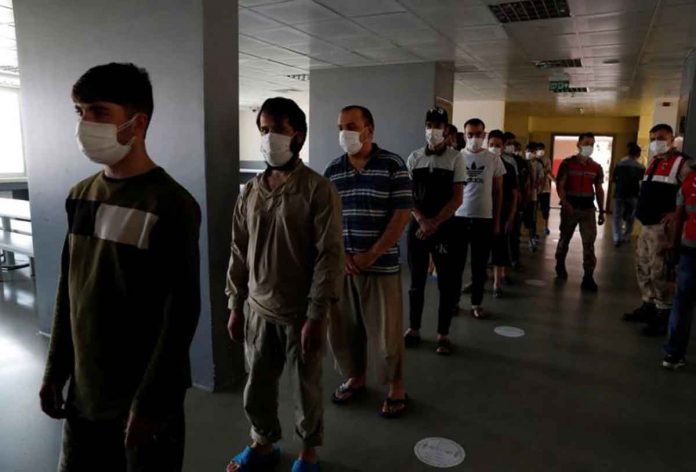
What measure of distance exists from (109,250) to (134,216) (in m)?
0.11

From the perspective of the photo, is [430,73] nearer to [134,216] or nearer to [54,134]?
[54,134]

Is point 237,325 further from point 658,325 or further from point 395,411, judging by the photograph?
point 658,325

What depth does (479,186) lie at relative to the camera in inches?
159

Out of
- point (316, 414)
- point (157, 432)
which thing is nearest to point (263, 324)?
point (316, 414)

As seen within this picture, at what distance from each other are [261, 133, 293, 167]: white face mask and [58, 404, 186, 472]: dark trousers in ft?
3.13

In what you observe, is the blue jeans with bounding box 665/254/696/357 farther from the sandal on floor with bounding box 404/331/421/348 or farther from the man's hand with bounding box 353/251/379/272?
the man's hand with bounding box 353/251/379/272

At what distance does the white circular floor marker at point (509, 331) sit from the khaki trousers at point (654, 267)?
111 centimetres

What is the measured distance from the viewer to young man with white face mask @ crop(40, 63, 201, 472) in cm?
126

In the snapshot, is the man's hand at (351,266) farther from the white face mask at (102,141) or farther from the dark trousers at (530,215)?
the dark trousers at (530,215)

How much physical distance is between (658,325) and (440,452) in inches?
103

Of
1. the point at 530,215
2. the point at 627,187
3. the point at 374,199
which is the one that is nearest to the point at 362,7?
Result: the point at 374,199

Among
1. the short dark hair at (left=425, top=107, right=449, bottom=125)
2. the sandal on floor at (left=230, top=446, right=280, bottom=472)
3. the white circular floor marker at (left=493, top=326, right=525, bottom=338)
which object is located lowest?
the white circular floor marker at (left=493, top=326, right=525, bottom=338)

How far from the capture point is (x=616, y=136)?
14.2m

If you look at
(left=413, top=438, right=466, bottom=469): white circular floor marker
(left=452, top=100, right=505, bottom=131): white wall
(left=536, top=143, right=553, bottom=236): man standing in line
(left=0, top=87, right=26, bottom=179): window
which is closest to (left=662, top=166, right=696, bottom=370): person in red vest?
(left=413, top=438, right=466, bottom=469): white circular floor marker
